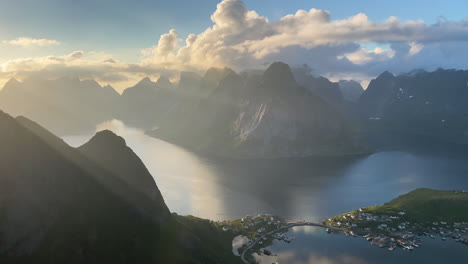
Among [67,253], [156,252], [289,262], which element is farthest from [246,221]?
[67,253]

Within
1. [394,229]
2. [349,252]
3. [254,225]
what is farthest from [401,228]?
[254,225]

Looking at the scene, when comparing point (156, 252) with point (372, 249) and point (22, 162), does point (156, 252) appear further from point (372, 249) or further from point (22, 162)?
point (372, 249)

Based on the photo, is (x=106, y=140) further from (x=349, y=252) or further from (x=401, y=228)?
(x=401, y=228)

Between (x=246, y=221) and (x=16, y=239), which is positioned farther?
(x=246, y=221)

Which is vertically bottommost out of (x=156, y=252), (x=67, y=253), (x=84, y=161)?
(x=156, y=252)

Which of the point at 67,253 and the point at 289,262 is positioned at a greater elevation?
the point at 67,253

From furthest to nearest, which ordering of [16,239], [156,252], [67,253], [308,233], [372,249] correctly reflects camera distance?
[308,233], [372,249], [156,252], [67,253], [16,239]
